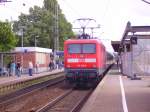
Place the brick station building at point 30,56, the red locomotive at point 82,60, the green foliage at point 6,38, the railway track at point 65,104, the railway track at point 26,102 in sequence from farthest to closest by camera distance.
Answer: the green foliage at point 6,38 → the brick station building at point 30,56 → the red locomotive at point 82,60 → the railway track at point 26,102 → the railway track at point 65,104

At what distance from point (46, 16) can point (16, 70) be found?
175 ft

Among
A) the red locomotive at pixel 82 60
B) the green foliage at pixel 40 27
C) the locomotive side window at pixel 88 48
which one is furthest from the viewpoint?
the green foliage at pixel 40 27

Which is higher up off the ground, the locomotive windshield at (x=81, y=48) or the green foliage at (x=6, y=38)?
the green foliage at (x=6, y=38)

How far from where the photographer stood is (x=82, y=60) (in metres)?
29.9

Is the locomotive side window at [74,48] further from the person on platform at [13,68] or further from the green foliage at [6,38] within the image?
the green foliage at [6,38]

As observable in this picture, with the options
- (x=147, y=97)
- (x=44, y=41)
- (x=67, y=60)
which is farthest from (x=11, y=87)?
(x=44, y=41)

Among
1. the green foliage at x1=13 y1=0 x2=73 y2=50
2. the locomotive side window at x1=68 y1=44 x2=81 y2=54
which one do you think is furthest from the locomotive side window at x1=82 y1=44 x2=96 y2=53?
the green foliage at x1=13 y1=0 x2=73 y2=50

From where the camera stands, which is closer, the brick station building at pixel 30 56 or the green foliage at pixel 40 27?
the brick station building at pixel 30 56

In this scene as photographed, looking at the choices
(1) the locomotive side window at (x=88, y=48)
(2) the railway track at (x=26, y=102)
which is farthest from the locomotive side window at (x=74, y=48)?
(2) the railway track at (x=26, y=102)

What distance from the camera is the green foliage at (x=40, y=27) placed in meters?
93.9

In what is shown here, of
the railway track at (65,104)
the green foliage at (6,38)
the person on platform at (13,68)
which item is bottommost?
the railway track at (65,104)

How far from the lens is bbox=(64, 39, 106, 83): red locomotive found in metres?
29.6

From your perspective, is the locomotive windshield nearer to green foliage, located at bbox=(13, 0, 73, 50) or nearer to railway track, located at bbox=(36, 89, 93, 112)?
railway track, located at bbox=(36, 89, 93, 112)

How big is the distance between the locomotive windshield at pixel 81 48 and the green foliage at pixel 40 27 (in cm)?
6131
